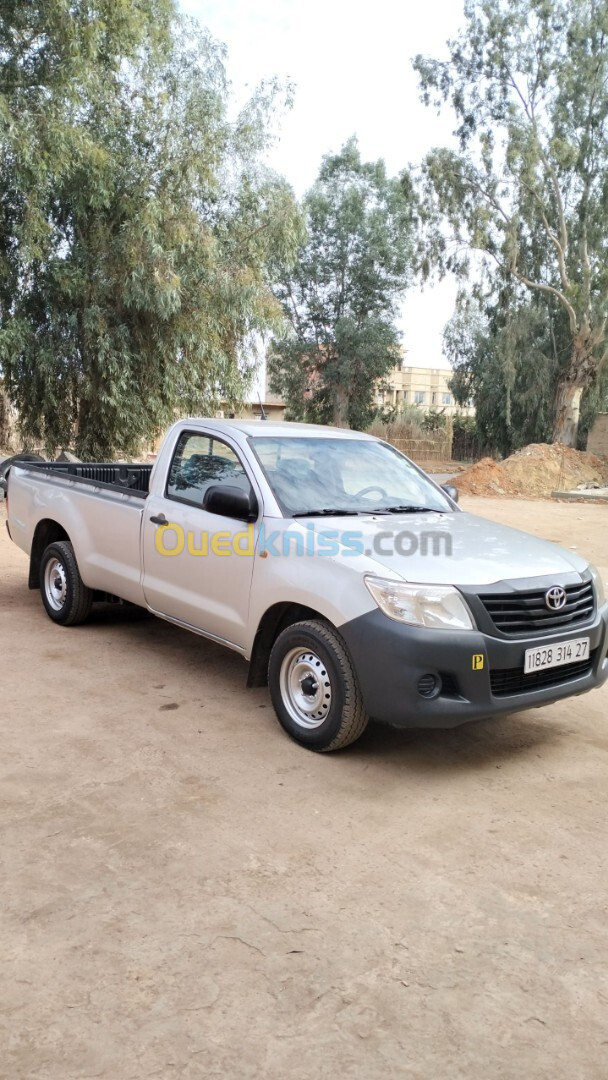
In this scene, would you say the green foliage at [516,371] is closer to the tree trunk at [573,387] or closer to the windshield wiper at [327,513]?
the tree trunk at [573,387]

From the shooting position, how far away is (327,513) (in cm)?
498

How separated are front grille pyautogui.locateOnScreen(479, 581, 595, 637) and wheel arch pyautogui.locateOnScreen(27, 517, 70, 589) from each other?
417 cm

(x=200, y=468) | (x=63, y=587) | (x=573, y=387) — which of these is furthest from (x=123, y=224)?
(x=573, y=387)

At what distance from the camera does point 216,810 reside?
150 inches

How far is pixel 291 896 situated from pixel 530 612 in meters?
1.90

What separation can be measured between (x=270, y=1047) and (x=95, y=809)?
64.3 inches

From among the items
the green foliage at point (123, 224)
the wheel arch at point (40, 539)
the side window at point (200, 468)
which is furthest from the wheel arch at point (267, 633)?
the green foliage at point (123, 224)

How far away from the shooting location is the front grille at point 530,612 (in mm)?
4180

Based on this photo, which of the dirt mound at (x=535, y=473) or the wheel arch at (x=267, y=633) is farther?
Result: the dirt mound at (x=535, y=473)

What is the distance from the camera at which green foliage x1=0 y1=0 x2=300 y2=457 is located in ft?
49.0

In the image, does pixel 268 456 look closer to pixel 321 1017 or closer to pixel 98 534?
pixel 98 534

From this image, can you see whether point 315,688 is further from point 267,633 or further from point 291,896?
point 291,896

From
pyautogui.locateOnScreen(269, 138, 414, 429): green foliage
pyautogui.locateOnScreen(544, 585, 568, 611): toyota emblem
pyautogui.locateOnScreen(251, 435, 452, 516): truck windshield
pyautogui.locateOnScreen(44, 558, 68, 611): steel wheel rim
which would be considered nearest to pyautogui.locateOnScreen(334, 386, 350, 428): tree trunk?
pyautogui.locateOnScreen(269, 138, 414, 429): green foliage

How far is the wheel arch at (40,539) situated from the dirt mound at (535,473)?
18.0 meters
